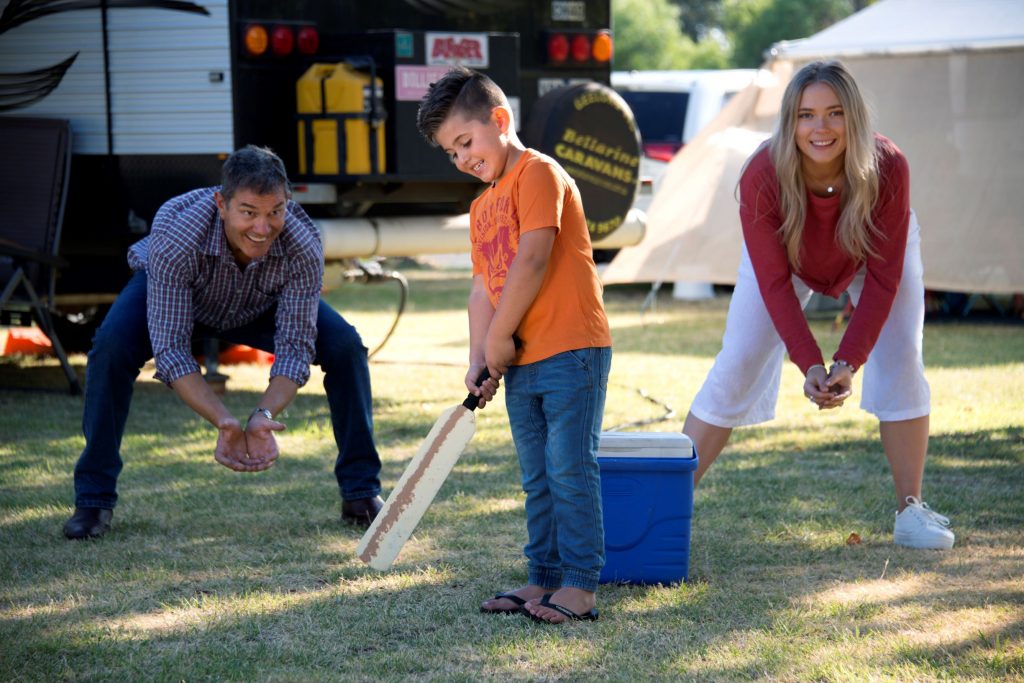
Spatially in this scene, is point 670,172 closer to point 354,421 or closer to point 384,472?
point 384,472

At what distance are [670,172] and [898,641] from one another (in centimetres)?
705

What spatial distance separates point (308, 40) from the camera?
21.8 ft

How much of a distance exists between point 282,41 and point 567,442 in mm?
3812

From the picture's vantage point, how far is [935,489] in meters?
4.79

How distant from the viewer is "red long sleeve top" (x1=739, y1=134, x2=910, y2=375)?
3.88 meters

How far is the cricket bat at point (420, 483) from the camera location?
3.50 meters

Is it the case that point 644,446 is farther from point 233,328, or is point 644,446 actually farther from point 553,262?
point 233,328

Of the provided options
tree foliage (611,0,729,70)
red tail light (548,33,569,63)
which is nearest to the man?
red tail light (548,33,569,63)

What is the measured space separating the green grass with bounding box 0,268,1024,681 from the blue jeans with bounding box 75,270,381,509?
188 millimetres

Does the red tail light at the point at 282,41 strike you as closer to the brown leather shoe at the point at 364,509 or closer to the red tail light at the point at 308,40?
the red tail light at the point at 308,40

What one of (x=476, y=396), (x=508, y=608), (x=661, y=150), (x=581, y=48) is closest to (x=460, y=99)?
(x=476, y=396)

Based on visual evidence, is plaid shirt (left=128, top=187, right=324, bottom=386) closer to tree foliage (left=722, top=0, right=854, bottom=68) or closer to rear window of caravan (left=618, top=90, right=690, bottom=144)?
rear window of caravan (left=618, top=90, right=690, bottom=144)

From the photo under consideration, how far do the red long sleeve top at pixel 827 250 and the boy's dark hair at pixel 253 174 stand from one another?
1375 mm

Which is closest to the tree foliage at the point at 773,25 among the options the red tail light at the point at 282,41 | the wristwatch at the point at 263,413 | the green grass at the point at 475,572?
the red tail light at the point at 282,41
